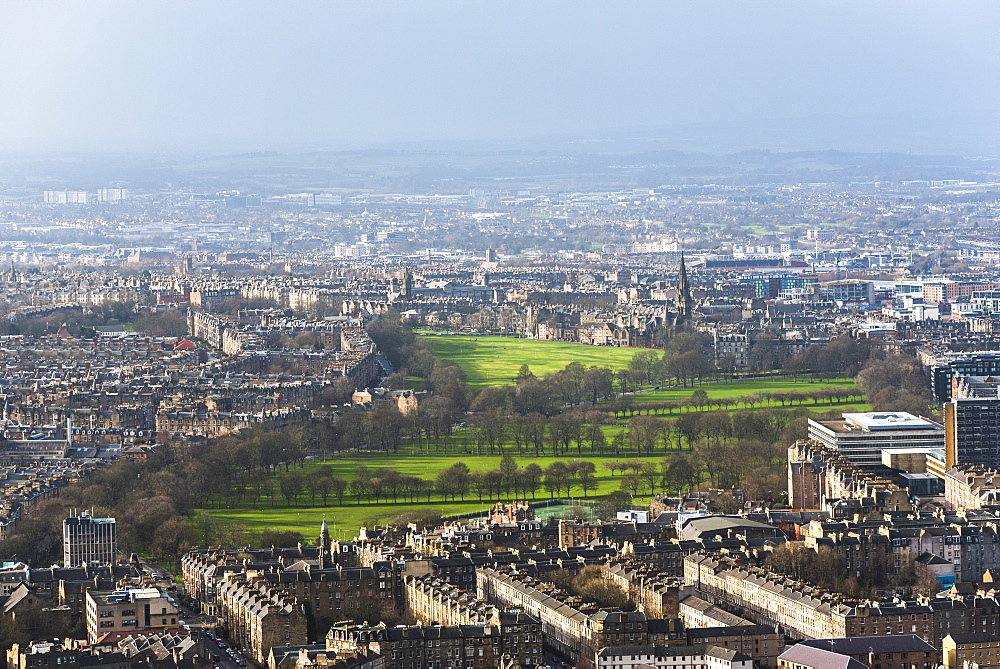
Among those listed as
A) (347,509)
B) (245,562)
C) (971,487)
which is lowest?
(971,487)

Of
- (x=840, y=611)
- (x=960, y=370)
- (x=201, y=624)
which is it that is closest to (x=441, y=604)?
(x=201, y=624)

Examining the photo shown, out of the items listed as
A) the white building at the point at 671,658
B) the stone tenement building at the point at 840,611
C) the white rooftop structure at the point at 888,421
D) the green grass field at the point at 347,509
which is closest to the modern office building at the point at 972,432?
the white rooftop structure at the point at 888,421

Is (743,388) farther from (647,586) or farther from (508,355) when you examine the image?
(647,586)

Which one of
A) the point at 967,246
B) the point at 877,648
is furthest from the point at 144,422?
the point at 967,246

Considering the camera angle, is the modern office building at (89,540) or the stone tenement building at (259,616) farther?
the modern office building at (89,540)

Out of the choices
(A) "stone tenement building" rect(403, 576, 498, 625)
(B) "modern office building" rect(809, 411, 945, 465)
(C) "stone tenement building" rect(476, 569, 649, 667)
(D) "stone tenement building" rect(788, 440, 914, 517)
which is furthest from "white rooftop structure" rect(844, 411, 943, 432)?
(A) "stone tenement building" rect(403, 576, 498, 625)

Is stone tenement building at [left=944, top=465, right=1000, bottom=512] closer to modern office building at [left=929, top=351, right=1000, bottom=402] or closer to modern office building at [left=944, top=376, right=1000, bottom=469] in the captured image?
modern office building at [left=944, top=376, right=1000, bottom=469]

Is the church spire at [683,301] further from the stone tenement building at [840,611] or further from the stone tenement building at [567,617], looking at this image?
the stone tenement building at [567,617]

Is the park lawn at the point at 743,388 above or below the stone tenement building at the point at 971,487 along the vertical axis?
below
